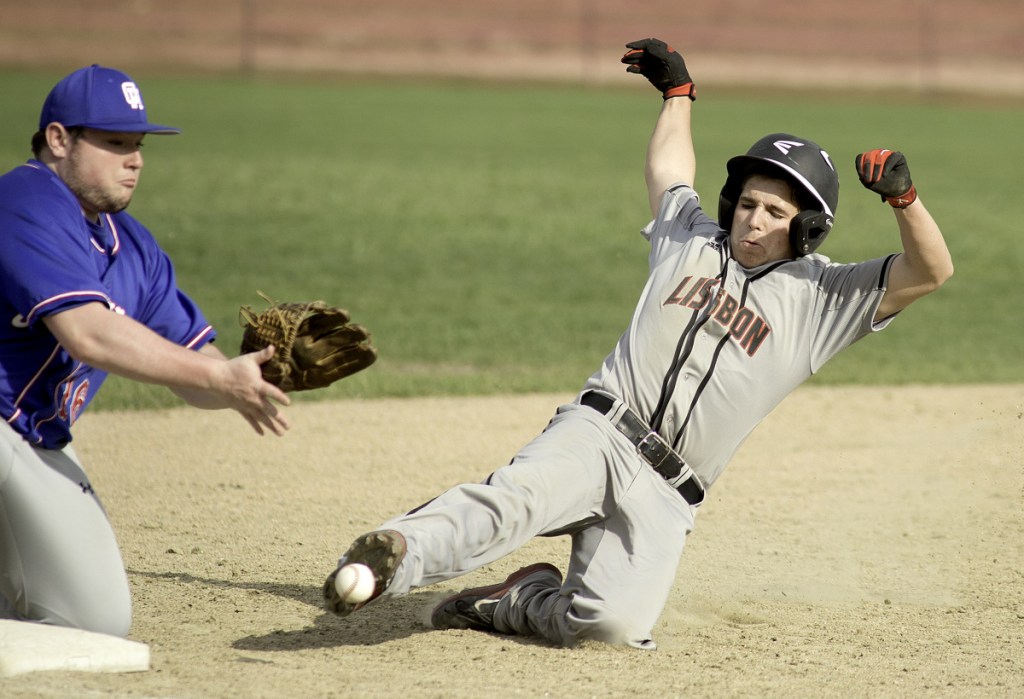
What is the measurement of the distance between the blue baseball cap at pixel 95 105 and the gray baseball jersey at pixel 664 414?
161cm

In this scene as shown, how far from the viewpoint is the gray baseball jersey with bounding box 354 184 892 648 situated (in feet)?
13.9

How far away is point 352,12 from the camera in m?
35.2

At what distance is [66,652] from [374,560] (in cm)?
97

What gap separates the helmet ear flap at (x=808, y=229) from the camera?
4368 millimetres

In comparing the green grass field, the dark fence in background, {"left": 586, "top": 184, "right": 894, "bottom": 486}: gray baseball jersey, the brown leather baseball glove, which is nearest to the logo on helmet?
{"left": 586, "top": 184, "right": 894, "bottom": 486}: gray baseball jersey

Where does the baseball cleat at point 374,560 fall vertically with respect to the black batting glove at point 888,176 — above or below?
below

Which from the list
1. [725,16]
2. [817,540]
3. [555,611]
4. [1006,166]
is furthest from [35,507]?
[725,16]

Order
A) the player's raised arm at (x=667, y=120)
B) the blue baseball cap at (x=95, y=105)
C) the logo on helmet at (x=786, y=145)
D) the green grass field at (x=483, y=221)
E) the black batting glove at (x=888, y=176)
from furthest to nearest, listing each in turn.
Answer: the green grass field at (x=483, y=221), the player's raised arm at (x=667, y=120), the logo on helmet at (x=786, y=145), the black batting glove at (x=888, y=176), the blue baseball cap at (x=95, y=105)

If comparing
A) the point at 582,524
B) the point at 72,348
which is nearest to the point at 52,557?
the point at 72,348

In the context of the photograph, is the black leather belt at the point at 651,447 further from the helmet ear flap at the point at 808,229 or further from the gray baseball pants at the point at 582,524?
the helmet ear flap at the point at 808,229

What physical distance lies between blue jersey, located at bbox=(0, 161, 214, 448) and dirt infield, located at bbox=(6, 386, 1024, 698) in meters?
0.85

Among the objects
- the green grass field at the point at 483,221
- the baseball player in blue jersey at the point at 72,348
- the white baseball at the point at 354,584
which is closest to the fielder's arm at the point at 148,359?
the baseball player in blue jersey at the point at 72,348

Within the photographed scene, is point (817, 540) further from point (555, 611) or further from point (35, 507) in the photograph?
point (35, 507)

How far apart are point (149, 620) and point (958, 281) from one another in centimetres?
992
